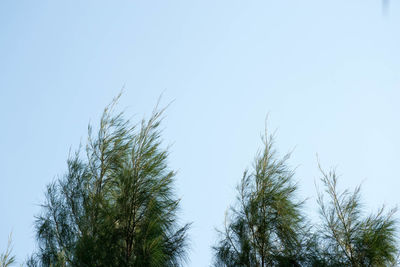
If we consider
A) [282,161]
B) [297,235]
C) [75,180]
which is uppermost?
[75,180]

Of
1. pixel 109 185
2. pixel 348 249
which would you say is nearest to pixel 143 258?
pixel 109 185

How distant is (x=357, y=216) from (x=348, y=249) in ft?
1.70

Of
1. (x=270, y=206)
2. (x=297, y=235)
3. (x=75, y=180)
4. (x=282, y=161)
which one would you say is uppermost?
(x=75, y=180)

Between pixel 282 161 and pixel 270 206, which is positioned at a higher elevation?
pixel 282 161

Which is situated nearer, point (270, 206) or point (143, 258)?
point (143, 258)

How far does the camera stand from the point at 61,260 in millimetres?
6359

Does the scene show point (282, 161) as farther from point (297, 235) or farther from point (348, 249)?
point (348, 249)

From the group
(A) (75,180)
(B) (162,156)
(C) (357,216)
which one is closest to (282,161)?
(C) (357,216)

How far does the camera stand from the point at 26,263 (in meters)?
7.77

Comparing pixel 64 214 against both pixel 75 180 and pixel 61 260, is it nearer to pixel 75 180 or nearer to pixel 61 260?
pixel 75 180

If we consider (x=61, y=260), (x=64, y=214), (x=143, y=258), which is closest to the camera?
(x=143, y=258)

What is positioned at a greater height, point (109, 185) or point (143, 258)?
point (109, 185)

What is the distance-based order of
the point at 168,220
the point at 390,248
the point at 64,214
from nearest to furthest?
the point at 168,220, the point at 390,248, the point at 64,214

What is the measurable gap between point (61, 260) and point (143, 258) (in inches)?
63.3
